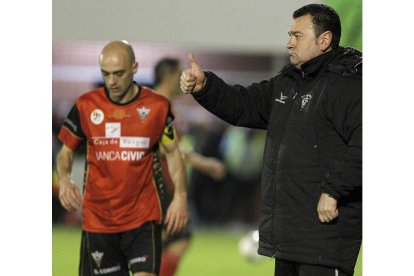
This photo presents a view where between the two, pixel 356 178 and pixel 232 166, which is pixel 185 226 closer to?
pixel 232 166

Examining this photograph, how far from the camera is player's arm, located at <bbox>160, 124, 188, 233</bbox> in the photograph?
369 centimetres

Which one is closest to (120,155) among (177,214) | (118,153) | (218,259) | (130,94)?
(118,153)

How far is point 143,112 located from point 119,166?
273 mm

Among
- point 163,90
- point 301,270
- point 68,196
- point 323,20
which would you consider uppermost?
point 323,20

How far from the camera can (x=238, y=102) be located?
3051 millimetres

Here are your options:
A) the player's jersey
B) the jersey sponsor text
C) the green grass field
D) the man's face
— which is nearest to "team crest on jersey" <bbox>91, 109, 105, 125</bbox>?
the player's jersey

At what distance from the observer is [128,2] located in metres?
3.56

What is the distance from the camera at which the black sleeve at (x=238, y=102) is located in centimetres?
300

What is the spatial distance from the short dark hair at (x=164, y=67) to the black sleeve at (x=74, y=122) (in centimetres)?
39

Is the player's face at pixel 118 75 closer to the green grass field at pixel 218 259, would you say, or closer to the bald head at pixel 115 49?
the bald head at pixel 115 49

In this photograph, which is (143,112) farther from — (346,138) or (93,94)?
(346,138)

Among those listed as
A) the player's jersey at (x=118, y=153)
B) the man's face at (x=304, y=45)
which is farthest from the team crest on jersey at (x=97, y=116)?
the man's face at (x=304, y=45)

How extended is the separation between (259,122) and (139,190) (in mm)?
750
